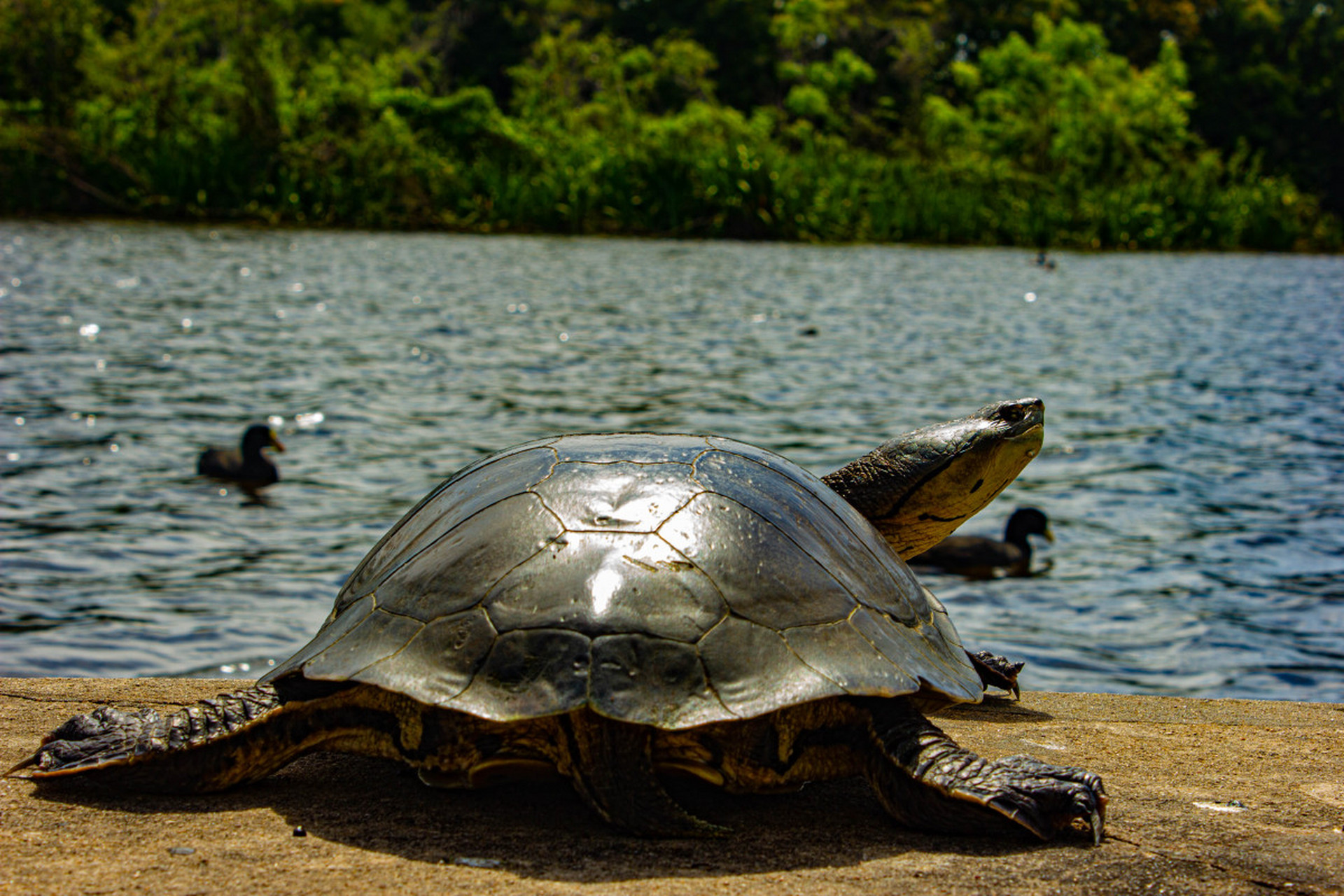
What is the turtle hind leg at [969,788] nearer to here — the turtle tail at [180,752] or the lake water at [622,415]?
the turtle tail at [180,752]

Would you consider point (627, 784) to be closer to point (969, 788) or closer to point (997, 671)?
point (969, 788)

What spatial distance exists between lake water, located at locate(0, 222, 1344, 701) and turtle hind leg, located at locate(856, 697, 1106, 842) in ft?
8.39

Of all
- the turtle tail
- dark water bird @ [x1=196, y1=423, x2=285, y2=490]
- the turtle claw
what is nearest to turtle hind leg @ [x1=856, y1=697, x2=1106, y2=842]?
the turtle claw

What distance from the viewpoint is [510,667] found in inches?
82.7

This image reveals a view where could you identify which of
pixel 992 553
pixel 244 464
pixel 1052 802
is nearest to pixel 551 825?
pixel 1052 802

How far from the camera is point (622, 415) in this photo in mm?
8859

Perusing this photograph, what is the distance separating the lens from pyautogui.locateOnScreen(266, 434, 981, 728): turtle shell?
6.84 ft

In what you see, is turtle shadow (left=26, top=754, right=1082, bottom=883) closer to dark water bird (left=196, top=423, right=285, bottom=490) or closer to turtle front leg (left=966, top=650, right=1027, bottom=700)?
turtle front leg (left=966, top=650, right=1027, bottom=700)

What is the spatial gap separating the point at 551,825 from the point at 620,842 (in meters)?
0.17

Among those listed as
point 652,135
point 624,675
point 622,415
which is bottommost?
point 622,415

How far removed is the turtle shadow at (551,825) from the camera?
2.01 meters

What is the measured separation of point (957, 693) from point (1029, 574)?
13.9 ft

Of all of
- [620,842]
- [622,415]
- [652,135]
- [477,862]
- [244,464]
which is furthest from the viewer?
[652,135]

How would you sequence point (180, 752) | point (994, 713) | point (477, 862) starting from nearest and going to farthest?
point (477, 862) < point (180, 752) < point (994, 713)
